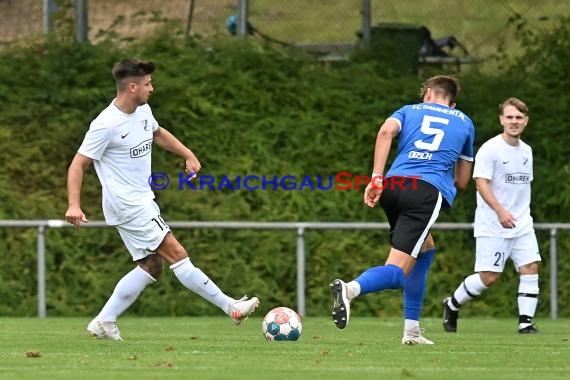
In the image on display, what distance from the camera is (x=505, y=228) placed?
12984mm

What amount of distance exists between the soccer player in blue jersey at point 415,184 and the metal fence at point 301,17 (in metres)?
9.76

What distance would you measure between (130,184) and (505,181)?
4099 mm

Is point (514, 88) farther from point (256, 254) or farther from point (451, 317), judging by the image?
point (451, 317)

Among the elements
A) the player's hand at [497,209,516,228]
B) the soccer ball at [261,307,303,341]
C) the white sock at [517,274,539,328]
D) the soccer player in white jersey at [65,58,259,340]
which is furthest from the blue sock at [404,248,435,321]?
the white sock at [517,274,539,328]

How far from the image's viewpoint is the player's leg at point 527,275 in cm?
1316

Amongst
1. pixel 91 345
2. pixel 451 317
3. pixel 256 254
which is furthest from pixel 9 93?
pixel 91 345

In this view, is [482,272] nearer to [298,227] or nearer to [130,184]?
[298,227]

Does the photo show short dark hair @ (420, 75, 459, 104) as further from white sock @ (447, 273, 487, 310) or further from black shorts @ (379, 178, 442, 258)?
white sock @ (447, 273, 487, 310)

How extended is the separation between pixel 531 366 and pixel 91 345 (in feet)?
10.5

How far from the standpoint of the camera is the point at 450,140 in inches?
398

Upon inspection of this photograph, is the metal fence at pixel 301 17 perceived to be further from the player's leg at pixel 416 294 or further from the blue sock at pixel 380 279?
the blue sock at pixel 380 279

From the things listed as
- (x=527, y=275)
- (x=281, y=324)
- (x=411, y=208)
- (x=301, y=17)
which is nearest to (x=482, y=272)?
(x=527, y=275)

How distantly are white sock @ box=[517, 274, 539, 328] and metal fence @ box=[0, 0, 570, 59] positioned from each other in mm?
7167

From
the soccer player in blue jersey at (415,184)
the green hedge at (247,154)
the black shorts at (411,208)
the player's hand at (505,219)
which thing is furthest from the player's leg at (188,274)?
the green hedge at (247,154)
